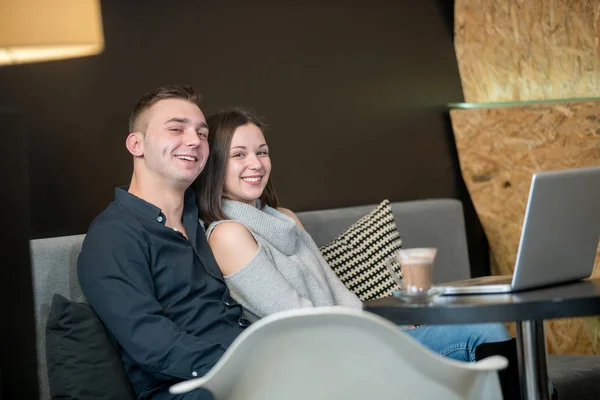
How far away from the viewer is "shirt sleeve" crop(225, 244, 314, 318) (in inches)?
97.2

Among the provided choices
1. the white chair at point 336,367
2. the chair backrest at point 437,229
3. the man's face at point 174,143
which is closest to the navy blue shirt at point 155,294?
the man's face at point 174,143

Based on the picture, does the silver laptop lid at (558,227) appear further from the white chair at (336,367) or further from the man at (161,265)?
the man at (161,265)

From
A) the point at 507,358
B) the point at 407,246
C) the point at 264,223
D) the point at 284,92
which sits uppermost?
the point at 284,92

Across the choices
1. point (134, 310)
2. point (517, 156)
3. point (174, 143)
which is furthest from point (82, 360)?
point (517, 156)

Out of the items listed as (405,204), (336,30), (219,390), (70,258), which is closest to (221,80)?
(336,30)

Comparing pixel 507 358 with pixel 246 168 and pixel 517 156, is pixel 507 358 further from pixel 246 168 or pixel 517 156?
pixel 517 156

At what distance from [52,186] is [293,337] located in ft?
5.21

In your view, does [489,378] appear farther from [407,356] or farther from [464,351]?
[464,351]

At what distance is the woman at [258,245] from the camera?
97.7 inches

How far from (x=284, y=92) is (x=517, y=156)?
3.50 feet

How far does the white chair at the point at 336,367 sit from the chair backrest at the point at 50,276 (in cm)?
99

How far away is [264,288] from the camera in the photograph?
8.12 feet

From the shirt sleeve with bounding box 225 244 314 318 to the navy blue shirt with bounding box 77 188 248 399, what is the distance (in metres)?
0.05

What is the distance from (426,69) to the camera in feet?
13.1
